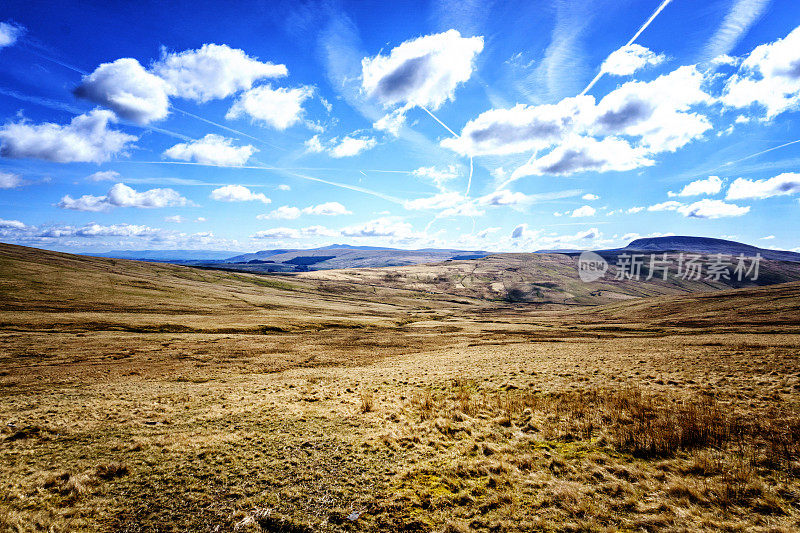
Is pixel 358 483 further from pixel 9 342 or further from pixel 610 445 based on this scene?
pixel 9 342

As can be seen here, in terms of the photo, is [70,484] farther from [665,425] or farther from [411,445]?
[665,425]

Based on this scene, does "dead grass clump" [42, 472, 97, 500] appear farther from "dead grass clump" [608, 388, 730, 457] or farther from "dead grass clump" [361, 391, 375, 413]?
"dead grass clump" [608, 388, 730, 457]

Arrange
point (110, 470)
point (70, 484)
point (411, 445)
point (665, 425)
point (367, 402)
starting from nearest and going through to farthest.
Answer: point (70, 484) < point (110, 470) < point (665, 425) < point (411, 445) < point (367, 402)

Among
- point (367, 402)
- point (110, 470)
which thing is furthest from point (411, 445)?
point (110, 470)

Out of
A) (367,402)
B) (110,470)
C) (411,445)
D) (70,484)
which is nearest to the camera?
(70,484)

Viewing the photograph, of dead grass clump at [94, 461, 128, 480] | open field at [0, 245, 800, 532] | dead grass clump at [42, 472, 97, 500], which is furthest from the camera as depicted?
dead grass clump at [94, 461, 128, 480]

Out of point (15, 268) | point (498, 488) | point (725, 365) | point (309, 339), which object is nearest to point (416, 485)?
point (498, 488)

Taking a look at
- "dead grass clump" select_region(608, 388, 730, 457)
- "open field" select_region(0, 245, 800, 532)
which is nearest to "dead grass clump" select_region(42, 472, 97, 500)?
"open field" select_region(0, 245, 800, 532)

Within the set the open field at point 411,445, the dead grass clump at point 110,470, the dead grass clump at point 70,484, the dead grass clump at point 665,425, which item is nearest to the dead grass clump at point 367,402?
the open field at point 411,445

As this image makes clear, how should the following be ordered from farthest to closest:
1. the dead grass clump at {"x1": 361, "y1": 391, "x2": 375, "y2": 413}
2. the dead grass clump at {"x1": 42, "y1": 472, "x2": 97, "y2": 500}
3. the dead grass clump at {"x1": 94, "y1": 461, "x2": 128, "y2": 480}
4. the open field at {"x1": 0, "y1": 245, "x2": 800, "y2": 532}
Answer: the dead grass clump at {"x1": 361, "y1": 391, "x2": 375, "y2": 413}
the dead grass clump at {"x1": 94, "y1": 461, "x2": 128, "y2": 480}
the dead grass clump at {"x1": 42, "y1": 472, "x2": 97, "y2": 500}
the open field at {"x1": 0, "y1": 245, "x2": 800, "y2": 532}

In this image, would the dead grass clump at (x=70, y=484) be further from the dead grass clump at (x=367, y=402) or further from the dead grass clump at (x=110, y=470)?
the dead grass clump at (x=367, y=402)

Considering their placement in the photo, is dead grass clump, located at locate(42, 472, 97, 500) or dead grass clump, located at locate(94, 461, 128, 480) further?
dead grass clump, located at locate(94, 461, 128, 480)

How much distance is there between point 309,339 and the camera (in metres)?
50.6

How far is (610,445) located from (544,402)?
5392 mm
